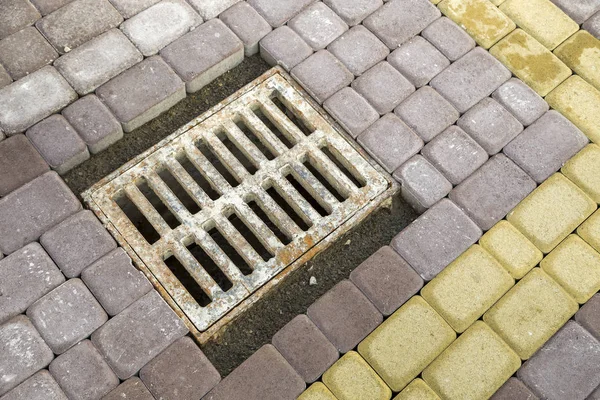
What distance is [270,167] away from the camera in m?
2.37

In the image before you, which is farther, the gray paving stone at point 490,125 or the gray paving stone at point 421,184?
the gray paving stone at point 490,125

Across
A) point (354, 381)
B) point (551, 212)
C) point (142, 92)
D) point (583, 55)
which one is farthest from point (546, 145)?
point (142, 92)

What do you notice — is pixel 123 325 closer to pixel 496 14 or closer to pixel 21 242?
pixel 21 242

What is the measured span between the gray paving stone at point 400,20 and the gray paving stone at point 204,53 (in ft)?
1.89

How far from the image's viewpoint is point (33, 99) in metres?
2.39

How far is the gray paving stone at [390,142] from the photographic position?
238 cm

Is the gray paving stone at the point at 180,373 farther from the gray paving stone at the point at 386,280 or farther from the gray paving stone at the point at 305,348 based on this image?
the gray paving stone at the point at 386,280

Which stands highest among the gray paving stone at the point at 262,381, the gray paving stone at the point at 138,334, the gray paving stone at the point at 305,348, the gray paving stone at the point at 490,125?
the gray paving stone at the point at 490,125

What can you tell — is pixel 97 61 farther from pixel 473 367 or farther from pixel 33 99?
pixel 473 367

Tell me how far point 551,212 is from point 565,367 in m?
0.56

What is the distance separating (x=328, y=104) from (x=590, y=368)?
130 centimetres

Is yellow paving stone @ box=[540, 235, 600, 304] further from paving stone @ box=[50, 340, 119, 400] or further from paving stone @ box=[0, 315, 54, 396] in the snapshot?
paving stone @ box=[0, 315, 54, 396]

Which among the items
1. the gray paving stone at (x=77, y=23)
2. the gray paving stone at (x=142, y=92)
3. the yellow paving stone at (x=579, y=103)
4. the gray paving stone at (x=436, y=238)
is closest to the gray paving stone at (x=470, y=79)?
the yellow paving stone at (x=579, y=103)

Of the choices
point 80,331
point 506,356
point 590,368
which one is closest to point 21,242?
point 80,331
